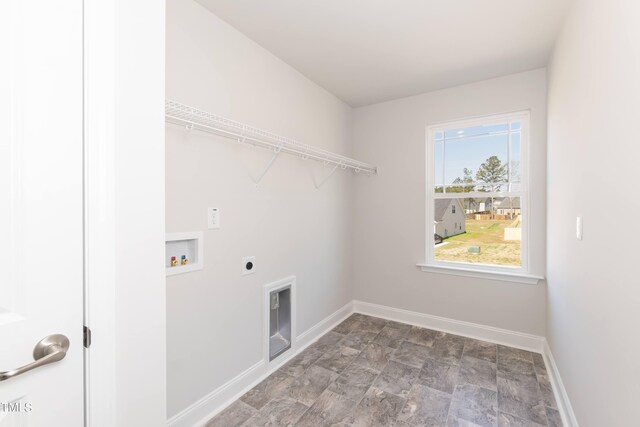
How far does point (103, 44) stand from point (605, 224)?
1933 mm

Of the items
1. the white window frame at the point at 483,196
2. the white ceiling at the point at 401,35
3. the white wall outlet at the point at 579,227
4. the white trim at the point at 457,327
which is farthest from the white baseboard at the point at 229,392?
the white ceiling at the point at 401,35

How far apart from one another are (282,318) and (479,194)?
89.0 inches

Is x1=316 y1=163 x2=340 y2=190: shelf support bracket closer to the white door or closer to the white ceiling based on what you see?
the white ceiling

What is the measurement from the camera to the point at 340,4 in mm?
1775

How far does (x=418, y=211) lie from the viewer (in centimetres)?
315

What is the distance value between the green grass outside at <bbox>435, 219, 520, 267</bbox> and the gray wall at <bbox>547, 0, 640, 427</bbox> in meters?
0.78

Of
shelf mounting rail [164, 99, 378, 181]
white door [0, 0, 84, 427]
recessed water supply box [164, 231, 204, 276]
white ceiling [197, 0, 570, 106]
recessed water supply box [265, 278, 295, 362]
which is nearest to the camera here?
white door [0, 0, 84, 427]

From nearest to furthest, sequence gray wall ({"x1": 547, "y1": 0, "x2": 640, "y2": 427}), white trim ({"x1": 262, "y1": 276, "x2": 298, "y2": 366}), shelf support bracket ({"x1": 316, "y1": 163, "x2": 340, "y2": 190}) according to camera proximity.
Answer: gray wall ({"x1": 547, "y1": 0, "x2": 640, "y2": 427})
white trim ({"x1": 262, "y1": 276, "x2": 298, "y2": 366})
shelf support bracket ({"x1": 316, "y1": 163, "x2": 340, "y2": 190})

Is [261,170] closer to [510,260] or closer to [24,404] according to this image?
[24,404]

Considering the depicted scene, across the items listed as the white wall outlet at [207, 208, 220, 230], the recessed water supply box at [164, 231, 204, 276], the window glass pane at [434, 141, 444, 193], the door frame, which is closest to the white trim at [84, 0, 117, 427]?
the door frame

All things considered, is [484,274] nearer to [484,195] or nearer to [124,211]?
[484,195]

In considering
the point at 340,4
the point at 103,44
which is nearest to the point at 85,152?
the point at 103,44

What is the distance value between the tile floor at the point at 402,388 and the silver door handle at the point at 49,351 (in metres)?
1.34

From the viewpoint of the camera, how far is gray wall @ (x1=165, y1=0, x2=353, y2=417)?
166 cm
